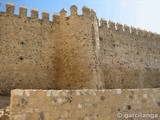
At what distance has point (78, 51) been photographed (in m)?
12.8

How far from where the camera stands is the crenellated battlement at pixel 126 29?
16141 millimetres

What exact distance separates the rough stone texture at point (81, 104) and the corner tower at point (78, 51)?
635 cm

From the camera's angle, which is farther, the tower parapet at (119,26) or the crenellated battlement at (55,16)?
the tower parapet at (119,26)

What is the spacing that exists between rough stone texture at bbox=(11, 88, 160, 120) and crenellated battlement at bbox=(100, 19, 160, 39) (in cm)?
1057

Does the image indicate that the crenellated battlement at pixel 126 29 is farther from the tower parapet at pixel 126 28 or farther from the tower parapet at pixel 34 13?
the tower parapet at pixel 34 13

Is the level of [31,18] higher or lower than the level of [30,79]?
higher

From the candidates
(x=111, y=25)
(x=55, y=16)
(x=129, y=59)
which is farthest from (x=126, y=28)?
(x=55, y=16)

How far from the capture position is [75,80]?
12.3 metres

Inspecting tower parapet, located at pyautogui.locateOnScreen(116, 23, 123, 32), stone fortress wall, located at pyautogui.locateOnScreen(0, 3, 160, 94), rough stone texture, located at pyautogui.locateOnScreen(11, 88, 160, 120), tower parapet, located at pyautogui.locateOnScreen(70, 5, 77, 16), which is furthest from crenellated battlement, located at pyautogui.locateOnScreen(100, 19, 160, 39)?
rough stone texture, located at pyautogui.locateOnScreen(11, 88, 160, 120)

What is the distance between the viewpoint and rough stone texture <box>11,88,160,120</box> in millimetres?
4422

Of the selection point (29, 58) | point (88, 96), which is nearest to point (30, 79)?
point (29, 58)

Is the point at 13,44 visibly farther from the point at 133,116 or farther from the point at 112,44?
the point at 133,116

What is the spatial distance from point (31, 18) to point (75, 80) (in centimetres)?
439

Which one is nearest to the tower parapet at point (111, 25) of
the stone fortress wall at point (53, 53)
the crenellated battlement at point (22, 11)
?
the stone fortress wall at point (53, 53)
